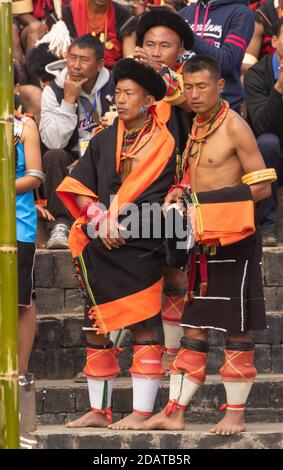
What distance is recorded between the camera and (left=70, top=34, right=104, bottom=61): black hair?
925 centimetres

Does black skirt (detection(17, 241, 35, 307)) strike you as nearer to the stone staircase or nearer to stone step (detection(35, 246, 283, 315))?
the stone staircase

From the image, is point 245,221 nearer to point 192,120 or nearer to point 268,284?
point 192,120

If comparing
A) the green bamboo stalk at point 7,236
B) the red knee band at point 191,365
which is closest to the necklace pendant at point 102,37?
the red knee band at point 191,365

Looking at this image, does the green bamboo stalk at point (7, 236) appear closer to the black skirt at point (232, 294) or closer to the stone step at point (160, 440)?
the stone step at point (160, 440)

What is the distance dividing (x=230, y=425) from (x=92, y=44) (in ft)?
10.9

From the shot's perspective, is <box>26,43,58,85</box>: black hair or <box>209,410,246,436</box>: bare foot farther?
<box>26,43,58,85</box>: black hair

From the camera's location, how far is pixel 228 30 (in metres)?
9.41

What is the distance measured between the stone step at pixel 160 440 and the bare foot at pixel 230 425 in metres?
0.03

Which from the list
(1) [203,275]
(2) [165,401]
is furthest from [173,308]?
(1) [203,275]

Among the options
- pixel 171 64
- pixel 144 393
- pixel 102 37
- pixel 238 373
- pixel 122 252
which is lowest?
pixel 144 393

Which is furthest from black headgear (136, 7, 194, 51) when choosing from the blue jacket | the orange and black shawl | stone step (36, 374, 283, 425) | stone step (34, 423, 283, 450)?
stone step (34, 423, 283, 450)

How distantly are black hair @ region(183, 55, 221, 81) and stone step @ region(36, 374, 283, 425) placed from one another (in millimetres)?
2021

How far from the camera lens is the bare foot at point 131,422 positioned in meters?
7.34

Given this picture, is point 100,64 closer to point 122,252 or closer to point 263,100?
point 263,100
